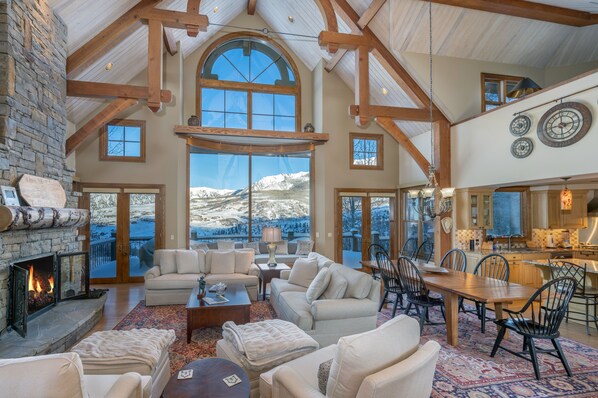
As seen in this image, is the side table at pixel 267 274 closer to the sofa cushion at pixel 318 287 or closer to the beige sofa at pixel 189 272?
the beige sofa at pixel 189 272

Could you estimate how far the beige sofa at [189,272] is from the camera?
5543 millimetres

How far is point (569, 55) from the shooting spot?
21.7 feet

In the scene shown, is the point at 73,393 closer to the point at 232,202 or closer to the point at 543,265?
the point at 543,265

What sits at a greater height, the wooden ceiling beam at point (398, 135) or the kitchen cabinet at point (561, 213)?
the wooden ceiling beam at point (398, 135)

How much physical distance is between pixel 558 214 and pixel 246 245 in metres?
7.17

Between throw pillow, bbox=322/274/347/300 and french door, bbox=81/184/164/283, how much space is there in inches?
203

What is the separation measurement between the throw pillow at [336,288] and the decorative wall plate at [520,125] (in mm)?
4033

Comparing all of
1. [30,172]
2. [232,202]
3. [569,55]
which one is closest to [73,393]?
[30,172]

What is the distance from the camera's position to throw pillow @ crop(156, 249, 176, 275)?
5.98m

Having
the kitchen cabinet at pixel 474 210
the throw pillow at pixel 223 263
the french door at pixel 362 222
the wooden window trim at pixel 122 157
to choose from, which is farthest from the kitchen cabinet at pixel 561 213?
the wooden window trim at pixel 122 157

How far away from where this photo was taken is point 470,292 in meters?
3.63

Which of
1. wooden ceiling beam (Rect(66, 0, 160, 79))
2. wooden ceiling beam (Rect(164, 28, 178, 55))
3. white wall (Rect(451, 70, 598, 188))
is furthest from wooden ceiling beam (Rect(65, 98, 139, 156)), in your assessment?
white wall (Rect(451, 70, 598, 188))

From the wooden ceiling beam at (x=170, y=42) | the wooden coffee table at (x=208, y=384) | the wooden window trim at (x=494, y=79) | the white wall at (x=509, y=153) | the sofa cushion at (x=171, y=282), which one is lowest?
the sofa cushion at (x=171, y=282)

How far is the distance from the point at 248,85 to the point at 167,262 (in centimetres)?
516
